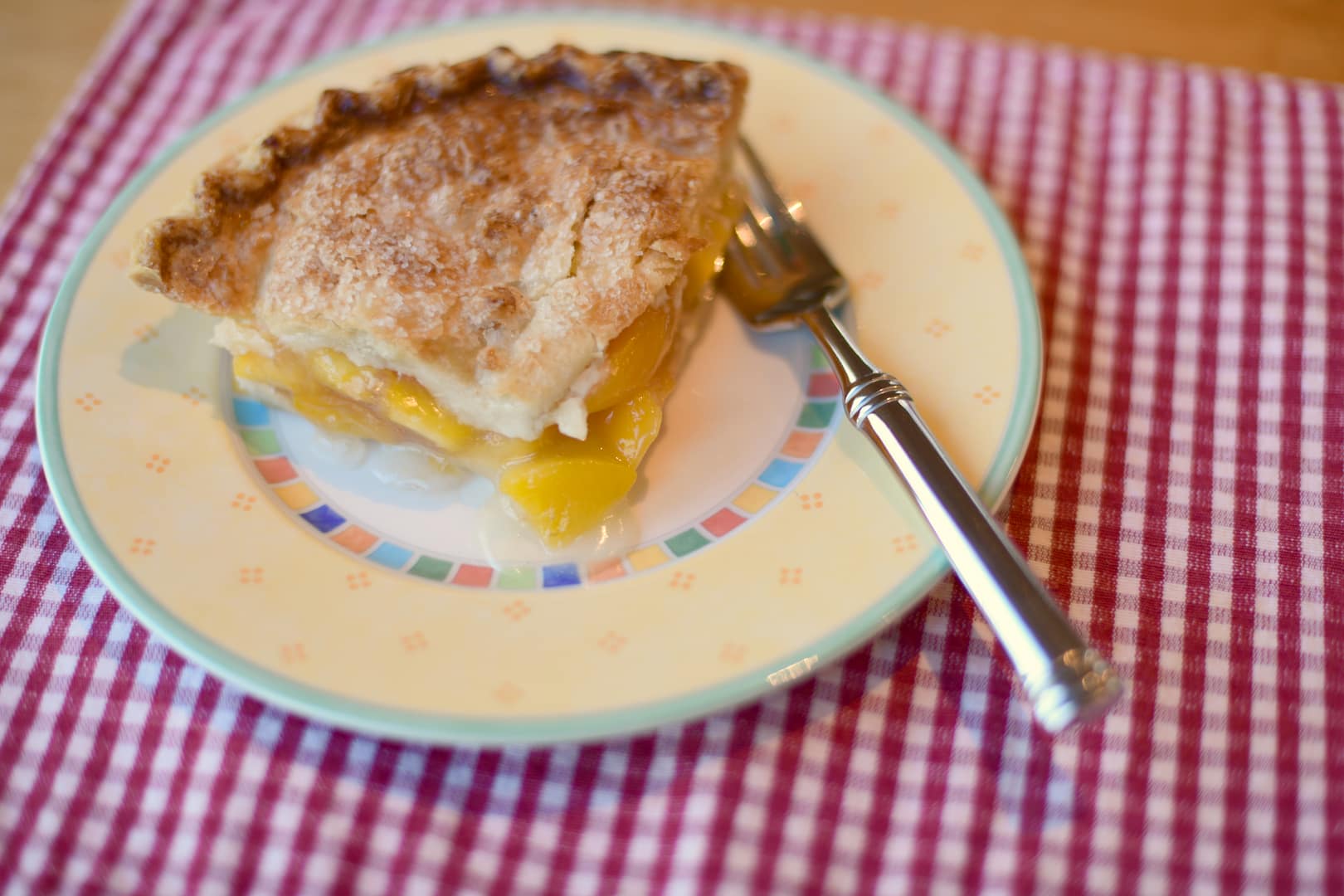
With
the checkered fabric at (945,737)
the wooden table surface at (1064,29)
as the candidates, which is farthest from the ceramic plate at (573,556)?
the wooden table surface at (1064,29)

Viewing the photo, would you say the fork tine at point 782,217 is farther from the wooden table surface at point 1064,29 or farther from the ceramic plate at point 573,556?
the wooden table surface at point 1064,29

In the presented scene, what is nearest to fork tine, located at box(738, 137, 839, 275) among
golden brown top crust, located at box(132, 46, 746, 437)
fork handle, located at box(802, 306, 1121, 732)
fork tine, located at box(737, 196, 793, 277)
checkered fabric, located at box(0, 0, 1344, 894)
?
fork tine, located at box(737, 196, 793, 277)

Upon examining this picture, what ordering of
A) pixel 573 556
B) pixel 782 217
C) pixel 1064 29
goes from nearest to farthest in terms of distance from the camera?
pixel 573 556, pixel 782 217, pixel 1064 29

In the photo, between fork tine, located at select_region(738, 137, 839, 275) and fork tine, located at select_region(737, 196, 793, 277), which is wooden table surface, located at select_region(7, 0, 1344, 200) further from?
fork tine, located at select_region(737, 196, 793, 277)

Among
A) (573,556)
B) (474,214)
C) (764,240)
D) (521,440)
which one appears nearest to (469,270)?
(474,214)

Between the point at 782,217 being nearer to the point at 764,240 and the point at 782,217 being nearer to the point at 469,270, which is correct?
the point at 764,240

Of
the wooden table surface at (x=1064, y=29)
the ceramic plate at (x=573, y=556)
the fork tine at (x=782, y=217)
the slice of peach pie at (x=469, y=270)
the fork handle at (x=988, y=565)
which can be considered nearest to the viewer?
the fork handle at (x=988, y=565)
